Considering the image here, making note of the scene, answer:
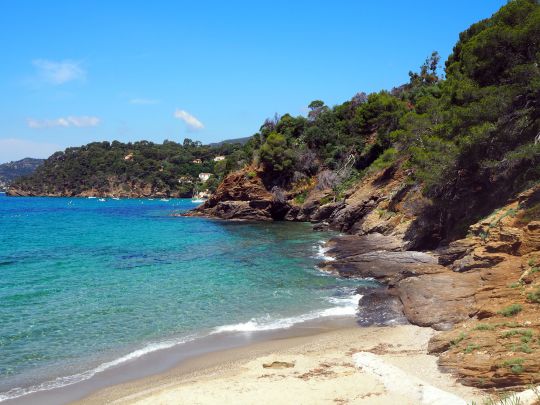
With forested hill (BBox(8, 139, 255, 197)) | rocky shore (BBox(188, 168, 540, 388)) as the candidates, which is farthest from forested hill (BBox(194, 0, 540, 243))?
forested hill (BBox(8, 139, 255, 197))

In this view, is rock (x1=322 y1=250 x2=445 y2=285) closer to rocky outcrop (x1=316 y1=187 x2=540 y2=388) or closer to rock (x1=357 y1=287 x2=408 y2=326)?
rocky outcrop (x1=316 y1=187 x2=540 y2=388)

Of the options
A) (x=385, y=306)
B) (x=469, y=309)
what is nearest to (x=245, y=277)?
(x=385, y=306)

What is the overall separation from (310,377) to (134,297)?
36.6ft

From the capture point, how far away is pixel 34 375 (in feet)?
39.9

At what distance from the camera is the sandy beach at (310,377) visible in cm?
970

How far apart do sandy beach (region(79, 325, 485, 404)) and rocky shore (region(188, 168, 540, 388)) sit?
78 centimetres

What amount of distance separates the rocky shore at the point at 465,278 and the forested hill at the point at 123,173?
119279 mm

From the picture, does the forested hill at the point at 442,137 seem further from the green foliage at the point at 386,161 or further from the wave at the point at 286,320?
the wave at the point at 286,320

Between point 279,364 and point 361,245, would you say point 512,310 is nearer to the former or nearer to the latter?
point 279,364

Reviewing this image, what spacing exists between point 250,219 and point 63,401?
48.2 metres

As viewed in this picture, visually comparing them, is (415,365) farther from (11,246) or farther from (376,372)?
(11,246)

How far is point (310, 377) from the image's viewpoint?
1099 cm

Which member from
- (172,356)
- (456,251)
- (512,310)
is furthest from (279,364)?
(456,251)

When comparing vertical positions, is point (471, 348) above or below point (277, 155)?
below
